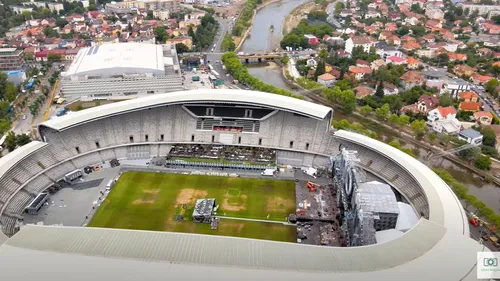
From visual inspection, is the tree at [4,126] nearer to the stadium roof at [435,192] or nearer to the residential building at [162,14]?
the stadium roof at [435,192]

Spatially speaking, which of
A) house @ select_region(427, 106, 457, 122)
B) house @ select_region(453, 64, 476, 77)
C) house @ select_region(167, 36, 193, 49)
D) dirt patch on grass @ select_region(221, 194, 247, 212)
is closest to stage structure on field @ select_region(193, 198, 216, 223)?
dirt patch on grass @ select_region(221, 194, 247, 212)

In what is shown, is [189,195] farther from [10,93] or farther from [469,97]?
[469,97]

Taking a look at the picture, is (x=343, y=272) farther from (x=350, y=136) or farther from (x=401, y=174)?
(x=350, y=136)


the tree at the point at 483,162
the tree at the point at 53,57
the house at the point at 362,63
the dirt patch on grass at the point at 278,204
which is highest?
the house at the point at 362,63

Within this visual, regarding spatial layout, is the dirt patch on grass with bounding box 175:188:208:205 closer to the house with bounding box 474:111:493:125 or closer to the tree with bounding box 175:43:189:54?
the house with bounding box 474:111:493:125

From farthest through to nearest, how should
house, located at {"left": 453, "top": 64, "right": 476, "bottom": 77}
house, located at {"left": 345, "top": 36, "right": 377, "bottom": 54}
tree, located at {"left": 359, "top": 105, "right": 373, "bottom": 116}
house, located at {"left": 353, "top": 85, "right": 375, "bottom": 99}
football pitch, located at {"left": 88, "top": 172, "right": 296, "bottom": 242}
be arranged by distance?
1. house, located at {"left": 345, "top": 36, "right": 377, "bottom": 54}
2. house, located at {"left": 453, "top": 64, "right": 476, "bottom": 77}
3. house, located at {"left": 353, "top": 85, "right": 375, "bottom": 99}
4. tree, located at {"left": 359, "top": 105, "right": 373, "bottom": 116}
5. football pitch, located at {"left": 88, "top": 172, "right": 296, "bottom": 242}

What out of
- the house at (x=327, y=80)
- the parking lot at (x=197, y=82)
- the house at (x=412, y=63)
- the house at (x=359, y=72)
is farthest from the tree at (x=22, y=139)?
the house at (x=412, y=63)
